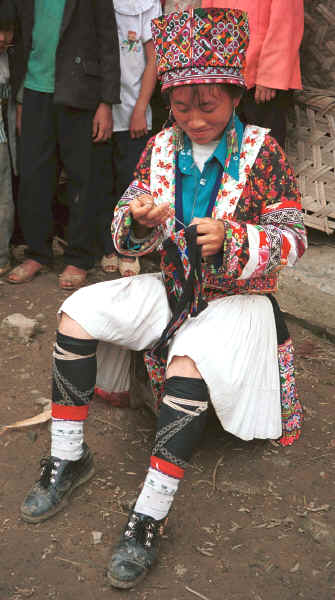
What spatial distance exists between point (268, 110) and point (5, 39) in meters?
1.58

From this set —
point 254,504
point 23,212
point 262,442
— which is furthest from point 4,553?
point 23,212

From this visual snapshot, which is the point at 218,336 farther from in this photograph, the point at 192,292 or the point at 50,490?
the point at 50,490

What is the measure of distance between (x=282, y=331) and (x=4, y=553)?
4.04 feet

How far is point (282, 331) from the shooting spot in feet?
7.84

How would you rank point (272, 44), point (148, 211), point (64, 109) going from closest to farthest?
point (148, 211) → point (272, 44) → point (64, 109)

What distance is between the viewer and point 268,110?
3.67m

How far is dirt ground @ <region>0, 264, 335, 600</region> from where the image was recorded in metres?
1.90

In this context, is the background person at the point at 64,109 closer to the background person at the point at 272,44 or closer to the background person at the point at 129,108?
the background person at the point at 129,108

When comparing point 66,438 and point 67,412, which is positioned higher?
point 67,412

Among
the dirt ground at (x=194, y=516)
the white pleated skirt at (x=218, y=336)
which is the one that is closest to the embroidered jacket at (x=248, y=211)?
the white pleated skirt at (x=218, y=336)

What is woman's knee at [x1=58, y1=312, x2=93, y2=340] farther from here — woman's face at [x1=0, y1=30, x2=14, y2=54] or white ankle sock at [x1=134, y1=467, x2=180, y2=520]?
woman's face at [x1=0, y1=30, x2=14, y2=54]

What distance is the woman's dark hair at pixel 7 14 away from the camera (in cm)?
352

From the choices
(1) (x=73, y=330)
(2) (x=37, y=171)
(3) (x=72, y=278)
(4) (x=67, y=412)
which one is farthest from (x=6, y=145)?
(4) (x=67, y=412)

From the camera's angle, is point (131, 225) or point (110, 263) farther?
point (110, 263)
